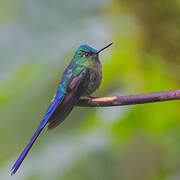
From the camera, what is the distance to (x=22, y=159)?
1.25 meters

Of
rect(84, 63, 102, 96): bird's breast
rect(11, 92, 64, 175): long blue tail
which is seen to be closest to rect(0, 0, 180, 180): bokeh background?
rect(11, 92, 64, 175): long blue tail

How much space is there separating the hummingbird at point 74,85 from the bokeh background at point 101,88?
0.03m

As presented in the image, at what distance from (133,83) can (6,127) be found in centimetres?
49

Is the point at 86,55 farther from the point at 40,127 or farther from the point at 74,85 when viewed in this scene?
the point at 40,127

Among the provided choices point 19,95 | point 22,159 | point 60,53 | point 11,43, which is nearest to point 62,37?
point 60,53

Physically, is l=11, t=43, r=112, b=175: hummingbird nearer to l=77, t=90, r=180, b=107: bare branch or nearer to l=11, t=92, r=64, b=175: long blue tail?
l=11, t=92, r=64, b=175: long blue tail

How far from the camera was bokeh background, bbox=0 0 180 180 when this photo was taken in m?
1.24

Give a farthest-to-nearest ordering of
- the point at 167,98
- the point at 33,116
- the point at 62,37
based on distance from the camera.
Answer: the point at 62,37
the point at 33,116
the point at 167,98

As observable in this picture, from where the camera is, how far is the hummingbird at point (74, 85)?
1.36 metres

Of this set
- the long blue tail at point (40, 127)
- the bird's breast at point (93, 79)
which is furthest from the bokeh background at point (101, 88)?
→ the bird's breast at point (93, 79)

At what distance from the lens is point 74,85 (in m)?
1.62

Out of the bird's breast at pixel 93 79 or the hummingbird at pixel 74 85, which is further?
the bird's breast at pixel 93 79

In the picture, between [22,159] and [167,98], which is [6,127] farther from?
[167,98]

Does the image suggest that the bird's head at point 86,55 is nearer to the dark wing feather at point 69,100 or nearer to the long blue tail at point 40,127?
the dark wing feather at point 69,100
